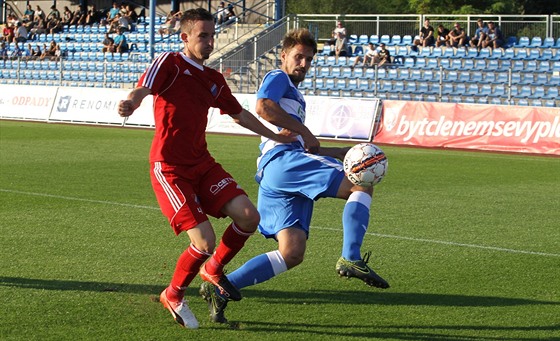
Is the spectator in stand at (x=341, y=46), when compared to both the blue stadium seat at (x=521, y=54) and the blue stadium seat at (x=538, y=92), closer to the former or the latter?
the blue stadium seat at (x=521, y=54)

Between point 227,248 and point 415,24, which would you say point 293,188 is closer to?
point 227,248

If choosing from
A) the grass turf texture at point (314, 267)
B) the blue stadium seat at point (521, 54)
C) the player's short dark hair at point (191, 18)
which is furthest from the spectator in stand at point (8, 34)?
the player's short dark hair at point (191, 18)

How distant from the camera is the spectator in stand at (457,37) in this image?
29.0m

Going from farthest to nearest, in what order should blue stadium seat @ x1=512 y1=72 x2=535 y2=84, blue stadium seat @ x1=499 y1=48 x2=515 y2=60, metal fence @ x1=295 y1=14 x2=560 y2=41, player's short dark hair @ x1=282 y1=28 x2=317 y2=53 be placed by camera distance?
metal fence @ x1=295 y1=14 x2=560 y2=41 → blue stadium seat @ x1=499 y1=48 x2=515 y2=60 → blue stadium seat @ x1=512 y1=72 x2=535 y2=84 → player's short dark hair @ x1=282 y1=28 x2=317 y2=53

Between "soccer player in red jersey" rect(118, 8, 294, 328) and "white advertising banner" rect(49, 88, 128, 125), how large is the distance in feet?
71.1

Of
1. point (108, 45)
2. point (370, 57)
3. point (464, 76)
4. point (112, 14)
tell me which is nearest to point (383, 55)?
point (370, 57)

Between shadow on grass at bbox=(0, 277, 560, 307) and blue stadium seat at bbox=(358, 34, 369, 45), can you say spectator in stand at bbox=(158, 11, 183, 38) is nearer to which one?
blue stadium seat at bbox=(358, 34, 369, 45)

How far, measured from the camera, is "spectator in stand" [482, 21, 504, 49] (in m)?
28.4

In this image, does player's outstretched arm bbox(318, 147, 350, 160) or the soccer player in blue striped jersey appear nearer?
the soccer player in blue striped jersey

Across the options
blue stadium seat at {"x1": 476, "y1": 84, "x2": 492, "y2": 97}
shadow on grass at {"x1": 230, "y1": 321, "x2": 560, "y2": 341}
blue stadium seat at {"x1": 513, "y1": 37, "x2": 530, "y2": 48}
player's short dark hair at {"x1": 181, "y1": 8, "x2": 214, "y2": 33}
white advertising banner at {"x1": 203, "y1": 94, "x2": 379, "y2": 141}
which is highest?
player's short dark hair at {"x1": 181, "y1": 8, "x2": 214, "y2": 33}

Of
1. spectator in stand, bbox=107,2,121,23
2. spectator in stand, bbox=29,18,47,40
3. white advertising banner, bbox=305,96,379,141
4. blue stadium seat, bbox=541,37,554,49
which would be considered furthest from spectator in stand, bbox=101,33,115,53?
blue stadium seat, bbox=541,37,554,49

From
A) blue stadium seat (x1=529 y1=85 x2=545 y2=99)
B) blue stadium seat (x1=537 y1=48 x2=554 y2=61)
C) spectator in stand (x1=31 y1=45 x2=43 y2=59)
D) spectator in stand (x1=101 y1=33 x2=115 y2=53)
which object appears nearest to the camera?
blue stadium seat (x1=529 y1=85 x2=545 y2=99)

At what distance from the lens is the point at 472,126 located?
70.4 feet

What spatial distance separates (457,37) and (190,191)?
80.4 ft
